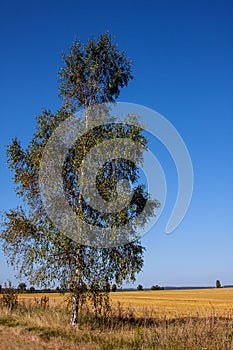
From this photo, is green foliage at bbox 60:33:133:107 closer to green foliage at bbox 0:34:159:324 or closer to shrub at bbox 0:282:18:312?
green foliage at bbox 0:34:159:324

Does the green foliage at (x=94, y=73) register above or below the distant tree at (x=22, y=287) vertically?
above

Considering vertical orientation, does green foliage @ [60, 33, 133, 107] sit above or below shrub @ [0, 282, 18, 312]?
above

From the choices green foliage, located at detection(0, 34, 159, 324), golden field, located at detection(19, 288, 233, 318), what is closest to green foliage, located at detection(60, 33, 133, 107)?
green foliage, located at detection(0, 34, 159, 324)

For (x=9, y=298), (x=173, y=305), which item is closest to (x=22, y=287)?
(x=9, y=298)

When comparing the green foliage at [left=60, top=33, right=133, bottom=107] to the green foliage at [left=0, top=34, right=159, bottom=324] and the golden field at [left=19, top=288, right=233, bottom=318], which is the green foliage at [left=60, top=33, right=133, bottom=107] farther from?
the golden field at [left=19, top=288, right=233, bottom=318]

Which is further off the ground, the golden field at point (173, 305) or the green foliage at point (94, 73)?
the green foliage at point (94, 73)

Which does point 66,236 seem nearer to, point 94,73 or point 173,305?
point 94,73

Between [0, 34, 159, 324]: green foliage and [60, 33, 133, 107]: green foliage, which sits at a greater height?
[60, 33, 133, 107]: green foliage

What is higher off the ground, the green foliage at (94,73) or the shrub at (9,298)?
the green foliage at (94,73)

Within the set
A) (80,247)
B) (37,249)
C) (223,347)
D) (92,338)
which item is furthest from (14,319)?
(223,347)

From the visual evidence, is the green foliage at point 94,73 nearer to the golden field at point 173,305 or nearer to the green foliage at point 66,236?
the green foliage at point 66,236

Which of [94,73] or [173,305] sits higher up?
[94,73]

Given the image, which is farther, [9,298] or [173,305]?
[173,305]

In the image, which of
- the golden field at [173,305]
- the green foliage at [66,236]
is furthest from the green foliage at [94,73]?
the golden field at [173,305]
